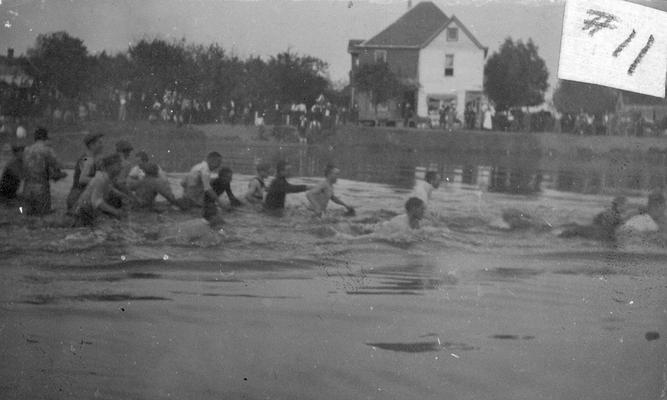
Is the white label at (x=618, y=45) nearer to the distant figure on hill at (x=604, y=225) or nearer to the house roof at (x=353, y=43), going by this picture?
the distant figure on hill at (x=604, y=225)

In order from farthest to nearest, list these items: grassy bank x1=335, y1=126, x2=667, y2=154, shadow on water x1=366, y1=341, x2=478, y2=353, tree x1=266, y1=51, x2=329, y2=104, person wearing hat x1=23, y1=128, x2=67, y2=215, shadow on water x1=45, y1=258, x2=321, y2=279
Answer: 1. grassy bank x1=335, y1=126, x2=667, y2=154
2. tree x1=266, y1=51, x2=329, y2=104
3. person wearing hat x1=23, y1=128, x2=67, y2=215
4. shadow on water x1=45, y1=258, x2=321, y2=279
5. shadow on water x1=366, y1=341, x2=478, y2=353

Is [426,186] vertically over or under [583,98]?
under

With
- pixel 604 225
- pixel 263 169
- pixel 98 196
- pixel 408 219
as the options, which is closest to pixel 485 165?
pixel 408 219

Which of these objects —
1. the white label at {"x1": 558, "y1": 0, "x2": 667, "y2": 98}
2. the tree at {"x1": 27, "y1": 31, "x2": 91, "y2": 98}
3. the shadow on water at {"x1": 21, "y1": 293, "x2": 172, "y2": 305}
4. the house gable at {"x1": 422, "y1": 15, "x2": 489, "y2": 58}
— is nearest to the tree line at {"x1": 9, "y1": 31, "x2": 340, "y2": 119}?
the tree at {"x1": 27, "y1": 31, "x2": 91, "y2": 98}

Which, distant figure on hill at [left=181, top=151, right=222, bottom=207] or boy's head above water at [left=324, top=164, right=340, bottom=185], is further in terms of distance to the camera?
boy's head above water at [left=324, top=164, right=340, bottom=185]

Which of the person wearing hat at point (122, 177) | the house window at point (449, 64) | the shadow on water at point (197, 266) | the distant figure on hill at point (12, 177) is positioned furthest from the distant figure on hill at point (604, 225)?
the distant figure on hill at point (12, 177)

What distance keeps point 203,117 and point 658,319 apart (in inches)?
122

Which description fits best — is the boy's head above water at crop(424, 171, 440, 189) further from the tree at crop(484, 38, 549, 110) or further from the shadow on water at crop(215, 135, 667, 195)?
the tree at crop(484, 38, 549, 110)

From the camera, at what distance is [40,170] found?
15.0 ft

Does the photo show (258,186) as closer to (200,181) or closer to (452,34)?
(200,181)

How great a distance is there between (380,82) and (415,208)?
883mm

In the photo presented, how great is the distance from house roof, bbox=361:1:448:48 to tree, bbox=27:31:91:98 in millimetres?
1776

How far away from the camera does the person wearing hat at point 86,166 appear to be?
459 cm

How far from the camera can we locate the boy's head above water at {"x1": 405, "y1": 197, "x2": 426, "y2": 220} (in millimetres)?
4539
